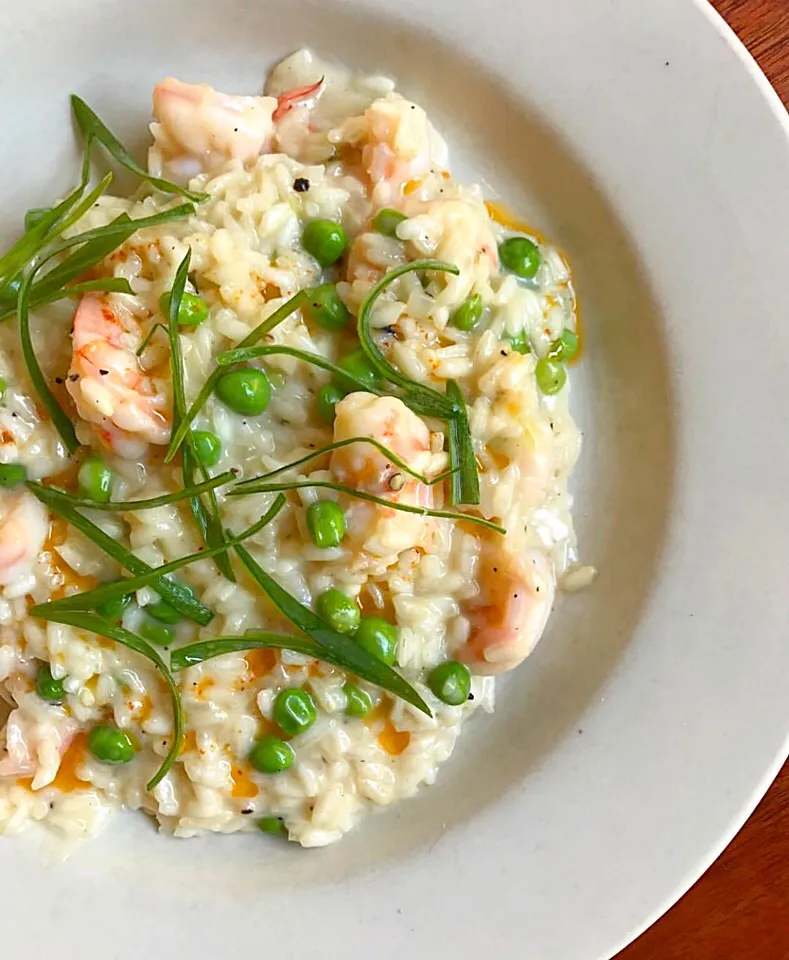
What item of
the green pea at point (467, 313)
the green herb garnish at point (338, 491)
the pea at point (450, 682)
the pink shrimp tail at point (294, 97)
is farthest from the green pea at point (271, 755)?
the pink shrimp tail at point (294, 97)

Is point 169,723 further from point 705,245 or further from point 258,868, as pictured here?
point 705,245

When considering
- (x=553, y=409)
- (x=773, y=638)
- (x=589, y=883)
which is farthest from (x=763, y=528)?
(x=589, y=883)

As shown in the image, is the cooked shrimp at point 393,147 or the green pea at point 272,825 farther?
the green pea at point 272,825

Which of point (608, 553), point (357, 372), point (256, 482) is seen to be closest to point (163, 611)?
point (256, 482)

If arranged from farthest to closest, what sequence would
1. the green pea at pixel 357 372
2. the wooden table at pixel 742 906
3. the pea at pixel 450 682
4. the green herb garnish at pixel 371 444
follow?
the wooden table at pixel 742 906 < the pea at pixel 450 682 < the green pea at pixel 357 372 < the green herb garnish at pixel 371 444

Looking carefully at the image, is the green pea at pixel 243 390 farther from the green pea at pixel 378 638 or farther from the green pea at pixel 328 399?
the green pea at pixel 378 638

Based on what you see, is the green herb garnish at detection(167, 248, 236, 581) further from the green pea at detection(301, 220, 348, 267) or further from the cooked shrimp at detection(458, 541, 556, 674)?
the cooked shrimp at detection(458, 541, 556, 674)
